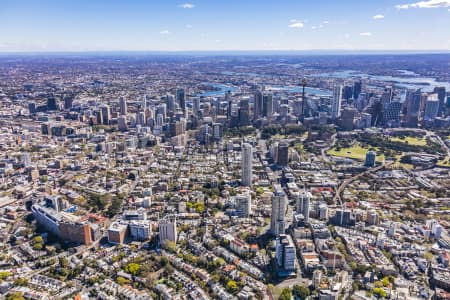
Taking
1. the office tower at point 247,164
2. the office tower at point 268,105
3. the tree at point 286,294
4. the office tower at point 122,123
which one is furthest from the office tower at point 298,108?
the tree at point 286,294

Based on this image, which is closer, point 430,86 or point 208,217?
point 208,217

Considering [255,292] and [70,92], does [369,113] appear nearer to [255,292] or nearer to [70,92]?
[255,292]

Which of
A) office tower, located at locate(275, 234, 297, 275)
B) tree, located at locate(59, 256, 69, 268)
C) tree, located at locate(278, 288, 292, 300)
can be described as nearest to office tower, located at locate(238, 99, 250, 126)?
office tower, located at locate(275, 234, 297, 275)

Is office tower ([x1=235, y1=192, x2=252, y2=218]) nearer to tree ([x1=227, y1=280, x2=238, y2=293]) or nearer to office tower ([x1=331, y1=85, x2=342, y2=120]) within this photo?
tree ([x1=227, y1=280, x2=238, y2=293])

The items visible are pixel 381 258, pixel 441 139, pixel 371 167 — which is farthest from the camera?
pixel 441 139

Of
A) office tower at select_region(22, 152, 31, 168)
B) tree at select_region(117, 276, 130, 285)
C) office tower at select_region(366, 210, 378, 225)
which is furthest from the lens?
office tower at select_region(22, 152, 31, 168)

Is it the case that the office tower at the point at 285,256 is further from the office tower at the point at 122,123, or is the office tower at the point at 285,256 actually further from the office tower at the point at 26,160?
the office tower at the point at 122,123

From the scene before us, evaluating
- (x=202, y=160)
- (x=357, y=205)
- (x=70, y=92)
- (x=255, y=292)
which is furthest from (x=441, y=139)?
(x=70, y=92)
